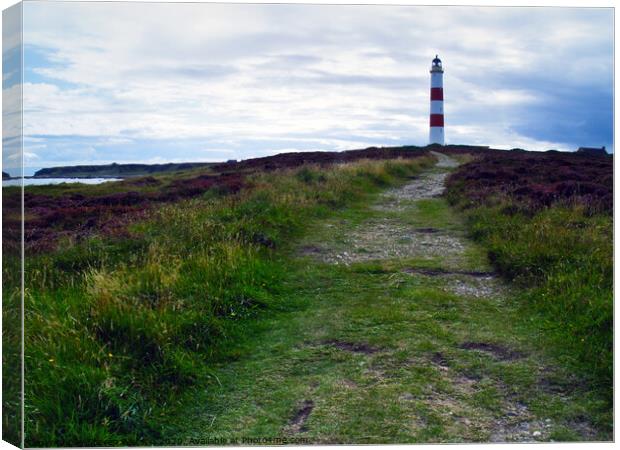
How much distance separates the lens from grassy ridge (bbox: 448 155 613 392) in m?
6.43

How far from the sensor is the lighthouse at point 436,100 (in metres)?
7.22

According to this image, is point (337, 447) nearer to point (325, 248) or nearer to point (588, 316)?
point (588, 316)

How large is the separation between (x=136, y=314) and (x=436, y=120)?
4425mm

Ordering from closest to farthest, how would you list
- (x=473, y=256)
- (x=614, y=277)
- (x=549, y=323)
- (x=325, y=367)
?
1. (x=325, y=367)
2. (x=614, y=277)
3. (x=549, y=323)
4. (x=473, y=256)

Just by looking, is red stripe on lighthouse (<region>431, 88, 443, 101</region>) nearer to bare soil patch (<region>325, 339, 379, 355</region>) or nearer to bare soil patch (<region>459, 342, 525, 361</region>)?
bare soil patch (<region>459, 342, 525, 361</region>)

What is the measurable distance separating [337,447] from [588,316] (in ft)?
11.4

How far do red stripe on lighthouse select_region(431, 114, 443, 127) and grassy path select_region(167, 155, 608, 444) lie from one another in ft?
7.91

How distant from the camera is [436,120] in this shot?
305 inches

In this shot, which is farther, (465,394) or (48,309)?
(48,309)

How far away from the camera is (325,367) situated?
6148 mm

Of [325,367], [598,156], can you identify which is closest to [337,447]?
[325,367]

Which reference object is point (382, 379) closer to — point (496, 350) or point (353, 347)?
point (353, 347)

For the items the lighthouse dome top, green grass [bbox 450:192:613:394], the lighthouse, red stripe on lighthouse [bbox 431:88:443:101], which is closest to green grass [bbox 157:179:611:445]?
green grass [bbox 450:192:613:394]

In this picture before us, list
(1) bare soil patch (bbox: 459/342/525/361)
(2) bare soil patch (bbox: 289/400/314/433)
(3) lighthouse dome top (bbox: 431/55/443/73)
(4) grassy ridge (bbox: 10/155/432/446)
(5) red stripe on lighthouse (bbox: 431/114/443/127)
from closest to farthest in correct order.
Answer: (4) grassy ridge (bbox: 10/155/432/446)
(2) bare soil patch (bbox: 289/400/314/433)
(1) bare soil patch (bbox: 459/342/525/361)
(3) lighthouse dome top (bbox: 431/55/443/73)
(5) red stripe on lighthouse (bbox: 431/114/443/127)
